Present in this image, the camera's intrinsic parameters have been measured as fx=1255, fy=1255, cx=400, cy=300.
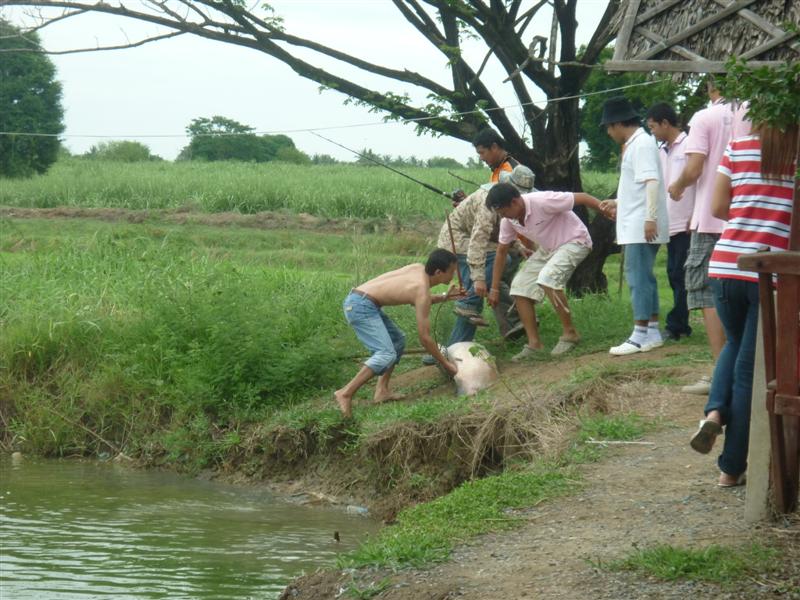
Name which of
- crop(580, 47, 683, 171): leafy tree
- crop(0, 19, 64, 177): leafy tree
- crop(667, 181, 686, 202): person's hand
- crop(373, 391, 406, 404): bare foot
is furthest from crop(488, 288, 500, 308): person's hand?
crop(0, 19, 64, 177): leafy tree

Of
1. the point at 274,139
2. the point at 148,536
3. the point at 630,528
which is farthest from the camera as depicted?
the point at 274,139

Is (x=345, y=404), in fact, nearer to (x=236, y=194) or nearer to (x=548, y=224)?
(x=548, y=224)

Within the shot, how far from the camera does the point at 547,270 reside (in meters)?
10.2

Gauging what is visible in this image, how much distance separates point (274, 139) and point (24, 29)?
56288 millimetres

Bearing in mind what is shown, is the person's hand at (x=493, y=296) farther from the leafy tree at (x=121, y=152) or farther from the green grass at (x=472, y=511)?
the leafy tree at (x=121, y=152)

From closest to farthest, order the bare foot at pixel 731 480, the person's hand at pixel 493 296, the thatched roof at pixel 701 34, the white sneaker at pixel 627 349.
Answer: the bare foot at pixel 731 480, the thatched roof at pixel 701 34, the white sneaker at pixel 627 349, the person's hand at pixel 493 296

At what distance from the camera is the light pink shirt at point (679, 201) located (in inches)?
376

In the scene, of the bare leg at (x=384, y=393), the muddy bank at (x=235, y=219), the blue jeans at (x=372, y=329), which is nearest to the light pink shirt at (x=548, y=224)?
the blue jeans at (x=372, y=329)

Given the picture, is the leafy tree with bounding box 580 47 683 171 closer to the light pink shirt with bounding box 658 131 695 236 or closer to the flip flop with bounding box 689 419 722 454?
the light pink shirt with bounding box 658 131 695 236

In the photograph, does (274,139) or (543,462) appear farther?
(274,139)

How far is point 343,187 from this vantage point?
30062mm

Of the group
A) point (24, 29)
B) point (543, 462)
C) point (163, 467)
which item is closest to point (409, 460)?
point (543, 462)

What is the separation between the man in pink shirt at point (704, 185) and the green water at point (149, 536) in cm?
276

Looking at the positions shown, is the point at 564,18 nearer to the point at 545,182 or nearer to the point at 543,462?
the point at 545,182
